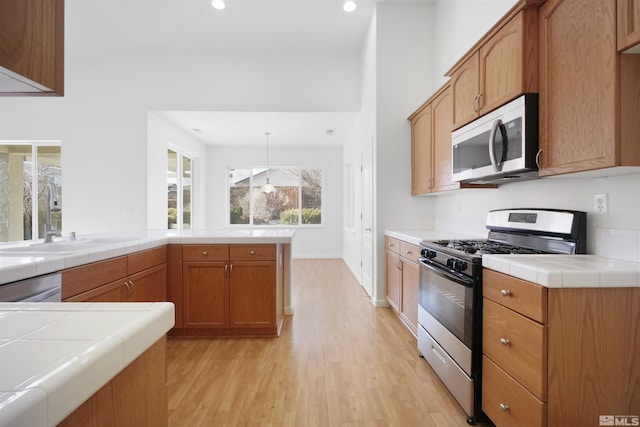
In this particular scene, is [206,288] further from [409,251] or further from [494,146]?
[494,146]

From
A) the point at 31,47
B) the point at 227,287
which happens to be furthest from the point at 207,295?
the point at 31,47

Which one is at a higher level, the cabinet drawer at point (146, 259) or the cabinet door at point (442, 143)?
the cabinet door at point (442, 143)

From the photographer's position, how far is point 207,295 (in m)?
2.79

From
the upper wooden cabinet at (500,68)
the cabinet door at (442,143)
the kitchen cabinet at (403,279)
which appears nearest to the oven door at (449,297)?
the kitchen cabinet at (403,279)

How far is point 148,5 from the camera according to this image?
12.2 feet

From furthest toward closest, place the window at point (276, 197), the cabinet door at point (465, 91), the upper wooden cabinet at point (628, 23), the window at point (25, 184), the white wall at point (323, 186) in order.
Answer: the window at point (276, 197) → the white wall at point (323, 186) → the window at point (25, 184) → the cabinet door at point (465, 91) → the upper wooden cabinet at point (628, 23)

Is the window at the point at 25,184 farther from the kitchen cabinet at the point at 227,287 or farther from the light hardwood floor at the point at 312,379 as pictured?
the light hardwood floor at the point at 312,379

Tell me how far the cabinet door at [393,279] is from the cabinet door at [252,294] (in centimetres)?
125

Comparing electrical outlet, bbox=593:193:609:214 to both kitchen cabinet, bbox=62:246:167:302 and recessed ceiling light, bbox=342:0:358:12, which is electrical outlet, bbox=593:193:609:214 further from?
recessed ceiling light, bbox=342:0:358:12

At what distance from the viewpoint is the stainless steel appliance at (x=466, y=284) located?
1691 millimetres

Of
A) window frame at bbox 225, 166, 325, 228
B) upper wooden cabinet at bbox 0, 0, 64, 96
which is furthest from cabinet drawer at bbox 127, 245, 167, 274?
window frame at bbox 225, 166, 325, 228

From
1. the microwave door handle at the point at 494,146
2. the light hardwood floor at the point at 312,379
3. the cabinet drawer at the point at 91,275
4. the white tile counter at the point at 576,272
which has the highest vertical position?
the microwave door handle at the point at 494,146

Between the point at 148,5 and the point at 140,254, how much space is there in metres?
3.13

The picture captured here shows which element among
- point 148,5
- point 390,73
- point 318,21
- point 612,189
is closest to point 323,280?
point 390,73
